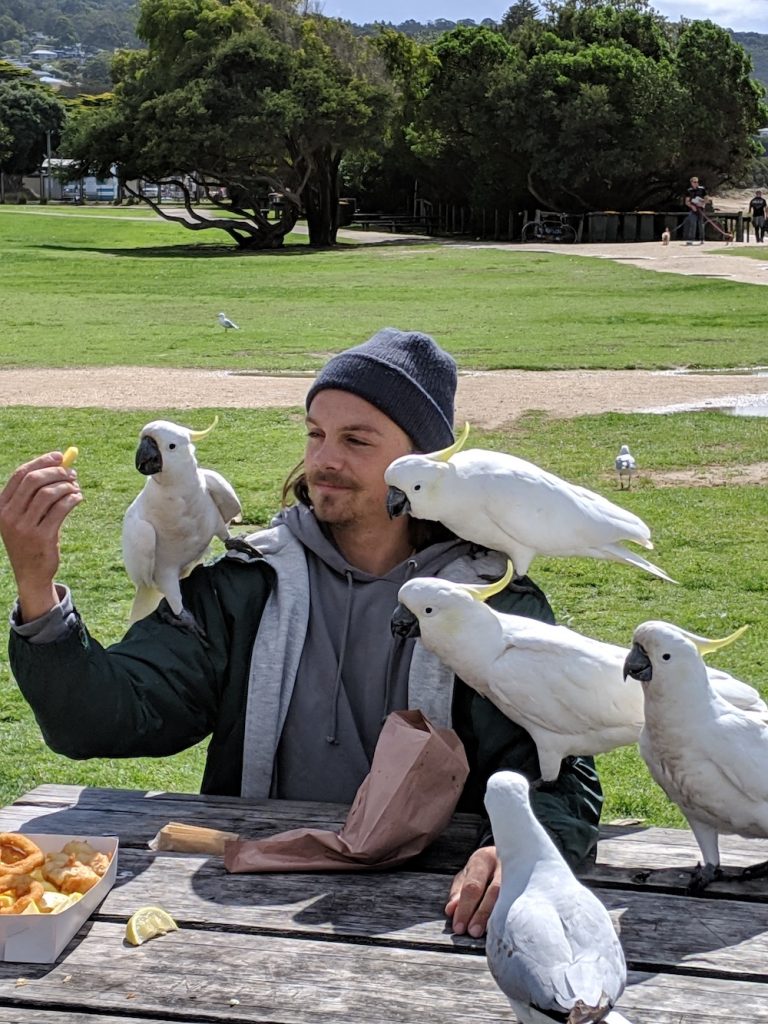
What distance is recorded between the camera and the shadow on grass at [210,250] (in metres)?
35.8

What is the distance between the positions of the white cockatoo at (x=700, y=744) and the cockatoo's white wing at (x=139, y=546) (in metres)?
1.16

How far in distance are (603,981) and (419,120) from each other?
148 ft

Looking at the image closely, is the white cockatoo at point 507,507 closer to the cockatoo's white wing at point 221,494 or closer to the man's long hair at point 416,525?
the man's long hair at point 416,525

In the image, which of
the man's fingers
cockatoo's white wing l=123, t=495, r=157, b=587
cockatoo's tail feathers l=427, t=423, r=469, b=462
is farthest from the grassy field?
the man's fingers

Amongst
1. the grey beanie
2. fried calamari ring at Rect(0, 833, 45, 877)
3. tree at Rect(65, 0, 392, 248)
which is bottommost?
fried calamari ring at Rect(0, 833, 45, 877)

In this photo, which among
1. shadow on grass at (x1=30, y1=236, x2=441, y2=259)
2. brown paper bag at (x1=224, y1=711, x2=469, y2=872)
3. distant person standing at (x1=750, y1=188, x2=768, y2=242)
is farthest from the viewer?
distant person standing at (x1=750, y1=188, x2=768, y2=242)

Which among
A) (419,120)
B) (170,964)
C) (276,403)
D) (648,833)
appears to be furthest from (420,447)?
(419,120)

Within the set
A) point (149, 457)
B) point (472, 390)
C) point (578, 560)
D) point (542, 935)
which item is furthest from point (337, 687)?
point (472, 390)

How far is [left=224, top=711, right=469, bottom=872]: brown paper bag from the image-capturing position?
2340mm

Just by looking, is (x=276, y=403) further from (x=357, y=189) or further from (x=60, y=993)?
(x=357, y=189)

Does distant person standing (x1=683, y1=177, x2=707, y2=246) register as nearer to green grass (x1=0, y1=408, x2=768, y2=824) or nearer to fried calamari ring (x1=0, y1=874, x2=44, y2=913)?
green grass (x1=0, y1=408, x2=768, y2=824)

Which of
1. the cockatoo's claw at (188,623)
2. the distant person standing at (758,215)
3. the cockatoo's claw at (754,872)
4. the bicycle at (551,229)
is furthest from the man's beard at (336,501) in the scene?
the bicycle at (551,229)

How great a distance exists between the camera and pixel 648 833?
2.66 m

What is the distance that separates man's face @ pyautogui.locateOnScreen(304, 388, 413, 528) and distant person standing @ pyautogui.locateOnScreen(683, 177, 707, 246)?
37.2 m
